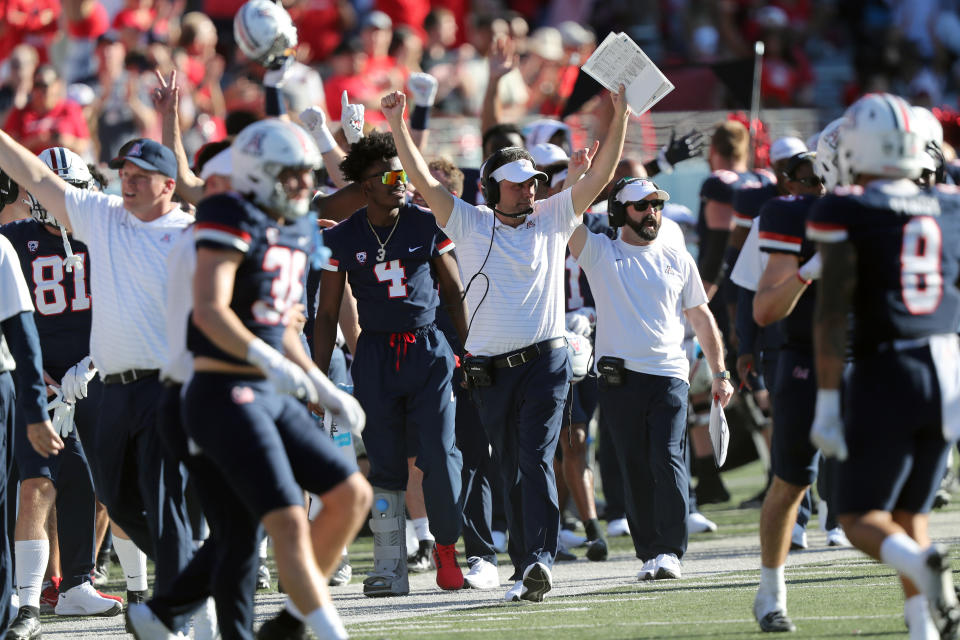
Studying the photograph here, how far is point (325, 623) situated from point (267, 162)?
159 centimetres

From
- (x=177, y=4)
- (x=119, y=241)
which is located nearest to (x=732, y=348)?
(x=119, y=241)

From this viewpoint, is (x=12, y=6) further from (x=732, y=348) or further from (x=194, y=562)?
(x=194, y=562)

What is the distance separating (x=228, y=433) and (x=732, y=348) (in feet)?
21.3

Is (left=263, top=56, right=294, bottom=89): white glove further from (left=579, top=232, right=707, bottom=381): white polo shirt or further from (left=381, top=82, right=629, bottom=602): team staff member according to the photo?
(left=579, top=232, right=707, bottom=381): white polo shirt

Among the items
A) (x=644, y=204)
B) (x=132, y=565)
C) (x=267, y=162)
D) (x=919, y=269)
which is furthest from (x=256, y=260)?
(x=644, y=204)

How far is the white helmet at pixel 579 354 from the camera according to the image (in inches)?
371

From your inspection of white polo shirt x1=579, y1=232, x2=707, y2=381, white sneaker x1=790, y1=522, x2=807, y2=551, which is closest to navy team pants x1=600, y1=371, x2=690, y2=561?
white polo shirt x1=579, y1=232, x2=707, y2=381

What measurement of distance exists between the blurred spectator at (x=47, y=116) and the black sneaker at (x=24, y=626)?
6323 millimetres

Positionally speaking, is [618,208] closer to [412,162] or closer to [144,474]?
[412,162]

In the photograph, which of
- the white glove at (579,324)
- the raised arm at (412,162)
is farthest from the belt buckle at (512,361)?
the white glove at (579,324)

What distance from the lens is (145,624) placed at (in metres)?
5.86

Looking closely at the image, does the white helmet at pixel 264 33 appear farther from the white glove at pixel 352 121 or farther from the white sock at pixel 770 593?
the white sock at pixel 770 593

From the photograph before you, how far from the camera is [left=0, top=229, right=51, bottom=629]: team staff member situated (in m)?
6.57

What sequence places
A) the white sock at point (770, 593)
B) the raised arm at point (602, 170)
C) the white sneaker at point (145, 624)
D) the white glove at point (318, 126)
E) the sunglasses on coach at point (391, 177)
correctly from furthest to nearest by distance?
the white glove at point (318, 126), the sunglasses on coach at point (391, 177), the raised arm at point (602, 170), the white sock at point (770, 593), the white sneaker at point (145, 624)
